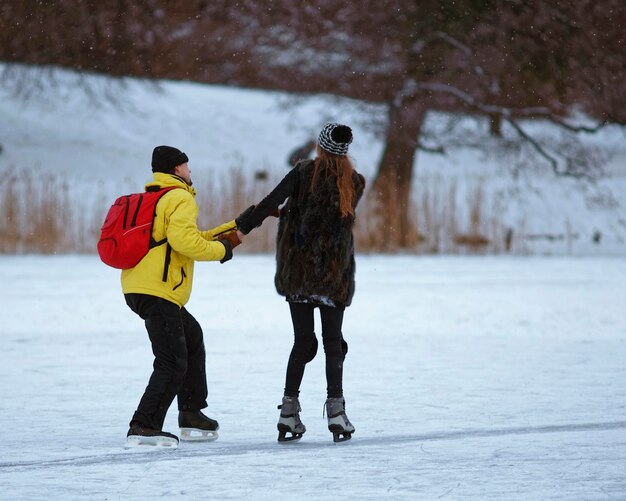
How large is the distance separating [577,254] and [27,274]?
9.92 meters

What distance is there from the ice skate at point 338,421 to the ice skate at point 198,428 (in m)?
0.54

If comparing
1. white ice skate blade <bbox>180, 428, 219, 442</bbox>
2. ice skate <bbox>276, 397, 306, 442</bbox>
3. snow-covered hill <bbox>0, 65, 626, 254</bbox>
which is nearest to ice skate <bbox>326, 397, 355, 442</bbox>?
ice skate <bbox>276, 397, 306, 442</bbox>

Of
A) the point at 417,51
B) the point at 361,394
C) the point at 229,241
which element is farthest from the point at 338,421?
the point at 417,51

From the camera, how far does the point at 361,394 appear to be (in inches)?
283

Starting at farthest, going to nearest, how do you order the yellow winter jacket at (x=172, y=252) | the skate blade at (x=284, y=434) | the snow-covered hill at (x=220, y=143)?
the snow-covered hill at (x=220, y=143)
the skate blade at (x=284, y=434)
the yellow winter jacket at (x=172, y=252)

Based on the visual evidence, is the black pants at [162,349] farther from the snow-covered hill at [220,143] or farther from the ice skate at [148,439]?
the snow-covered hill at [220,143]

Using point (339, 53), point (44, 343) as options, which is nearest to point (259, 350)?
point (44, 343)

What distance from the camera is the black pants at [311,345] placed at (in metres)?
5.66

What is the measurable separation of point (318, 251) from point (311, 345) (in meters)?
0.44

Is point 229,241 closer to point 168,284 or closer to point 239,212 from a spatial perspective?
point 168,284

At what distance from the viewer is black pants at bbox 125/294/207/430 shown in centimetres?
548

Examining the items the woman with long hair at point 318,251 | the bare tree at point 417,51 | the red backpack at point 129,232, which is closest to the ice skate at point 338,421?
the woman with long hair at point 318,251

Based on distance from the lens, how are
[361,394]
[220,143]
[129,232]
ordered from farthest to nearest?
[220,143] → [361,394] → [129,232]

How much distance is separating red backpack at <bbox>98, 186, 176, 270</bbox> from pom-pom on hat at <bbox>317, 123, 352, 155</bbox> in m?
0.75
